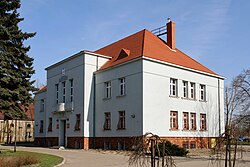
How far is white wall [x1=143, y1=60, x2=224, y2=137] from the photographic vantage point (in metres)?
27.2

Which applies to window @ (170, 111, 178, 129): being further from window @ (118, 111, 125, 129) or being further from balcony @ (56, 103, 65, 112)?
balcony @ (56, 103, 65, 112)

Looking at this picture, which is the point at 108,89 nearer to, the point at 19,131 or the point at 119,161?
the point at 119,161

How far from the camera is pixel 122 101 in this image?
2886 centimetres

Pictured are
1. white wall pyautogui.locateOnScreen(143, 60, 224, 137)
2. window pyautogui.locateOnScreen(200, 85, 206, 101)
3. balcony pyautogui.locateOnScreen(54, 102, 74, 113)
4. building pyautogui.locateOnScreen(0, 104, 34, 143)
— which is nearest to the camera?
white wall pyautogui.locateOnScreen(143, 60, 224, 137)

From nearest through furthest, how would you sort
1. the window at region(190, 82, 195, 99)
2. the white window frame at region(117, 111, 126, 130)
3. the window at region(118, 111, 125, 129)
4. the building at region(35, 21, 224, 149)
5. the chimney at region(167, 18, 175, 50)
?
the building at region(35, 21, 224, 149) < the white window frame at region(117, 111, 126, 130) < the window at region(118, 111, 125, 129) < the window at region(190, 82, 195, 99) < the chimney at region(167, 18, 175, 50)

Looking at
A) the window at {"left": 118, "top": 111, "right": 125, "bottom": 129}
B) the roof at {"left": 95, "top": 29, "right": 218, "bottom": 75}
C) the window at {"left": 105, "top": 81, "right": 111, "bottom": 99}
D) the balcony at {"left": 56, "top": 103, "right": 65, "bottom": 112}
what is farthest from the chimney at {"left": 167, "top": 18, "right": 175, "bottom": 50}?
the balcony at {"left": 56, "top": 103, "right": 65, "bottom": 112}

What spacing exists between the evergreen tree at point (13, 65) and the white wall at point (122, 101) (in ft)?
24.9

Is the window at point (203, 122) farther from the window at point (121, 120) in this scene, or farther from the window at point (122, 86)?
the window at point (122, 86)

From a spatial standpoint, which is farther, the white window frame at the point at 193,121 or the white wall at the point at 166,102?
the white window frame at the point at 193,121

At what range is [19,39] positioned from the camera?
24.4 m

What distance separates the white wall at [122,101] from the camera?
A: 2720 centimetres

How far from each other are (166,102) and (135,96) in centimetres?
304

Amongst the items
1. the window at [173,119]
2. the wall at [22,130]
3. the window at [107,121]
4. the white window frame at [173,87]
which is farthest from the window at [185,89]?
the wall at [22,130]

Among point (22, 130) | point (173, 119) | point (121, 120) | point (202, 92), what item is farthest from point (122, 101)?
point (22, 130)
